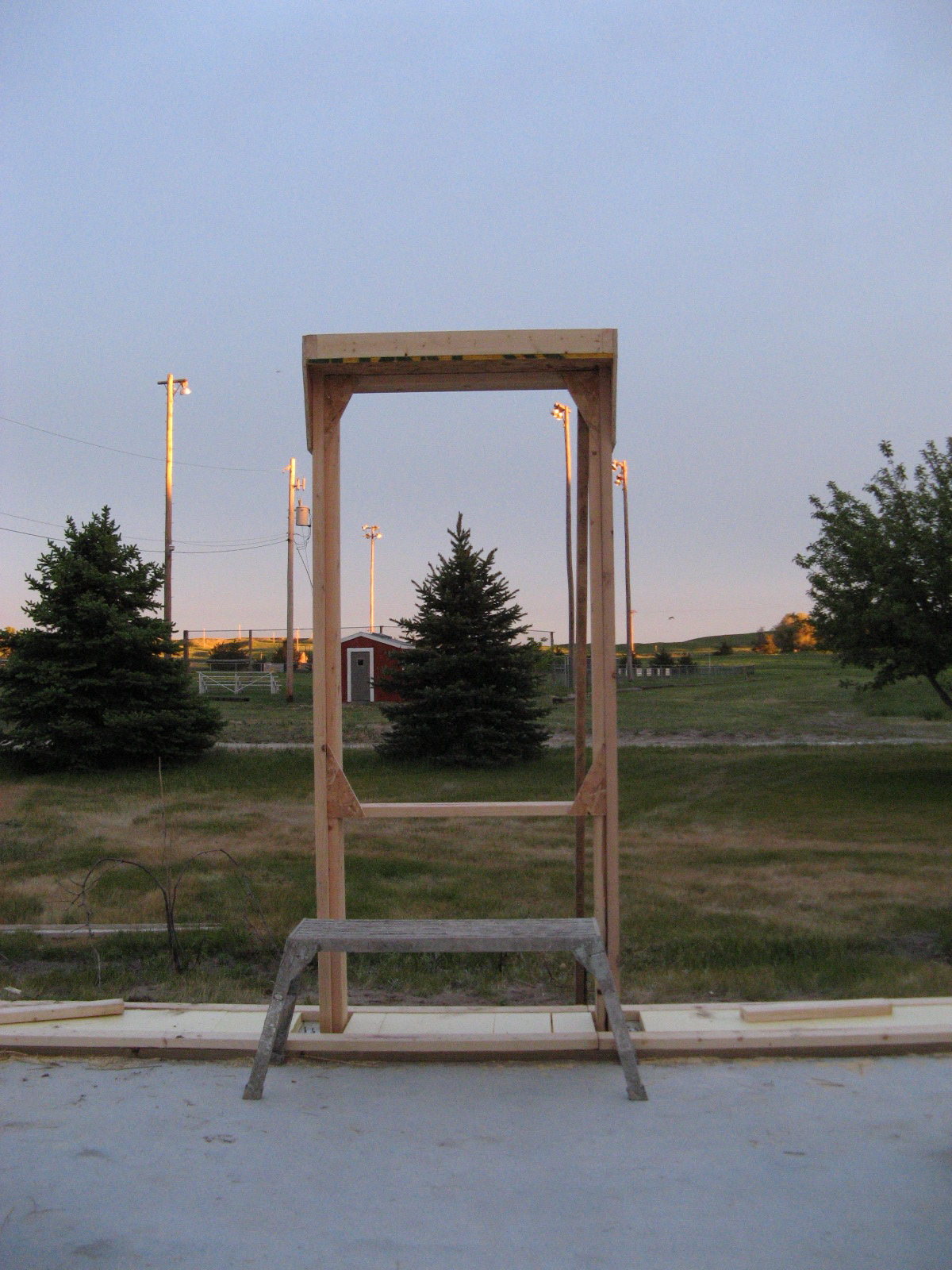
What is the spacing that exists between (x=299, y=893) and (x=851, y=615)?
7.87m

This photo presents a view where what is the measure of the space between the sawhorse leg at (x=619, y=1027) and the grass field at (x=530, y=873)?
5.26 ft

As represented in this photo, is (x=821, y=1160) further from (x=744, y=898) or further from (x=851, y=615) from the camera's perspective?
(x=851, y=615)

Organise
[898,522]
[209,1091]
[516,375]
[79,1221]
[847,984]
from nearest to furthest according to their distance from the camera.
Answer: [79,1221]
[209,1091]
[516,375]
[847,984]
[898,522]

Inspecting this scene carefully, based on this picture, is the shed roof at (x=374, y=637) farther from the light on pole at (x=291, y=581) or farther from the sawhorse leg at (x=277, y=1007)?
A: the sawhorse leg at (x=277, y=1007)

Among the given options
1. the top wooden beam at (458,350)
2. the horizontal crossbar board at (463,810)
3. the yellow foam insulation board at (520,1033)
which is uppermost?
the top wooden beam at (458,350)

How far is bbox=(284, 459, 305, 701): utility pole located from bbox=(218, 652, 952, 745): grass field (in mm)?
787

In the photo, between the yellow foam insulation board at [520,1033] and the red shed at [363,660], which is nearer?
the yellow foam insulation board at [520,1033]

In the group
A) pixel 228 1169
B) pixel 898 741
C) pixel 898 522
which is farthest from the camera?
pixel 898 741

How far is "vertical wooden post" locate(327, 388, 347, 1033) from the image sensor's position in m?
3.59

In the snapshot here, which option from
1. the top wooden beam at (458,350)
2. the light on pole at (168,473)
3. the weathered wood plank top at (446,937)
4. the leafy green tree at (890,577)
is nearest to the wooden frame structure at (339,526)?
the top wooden beam at (458,350)

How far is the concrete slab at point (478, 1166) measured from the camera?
2.15 meters

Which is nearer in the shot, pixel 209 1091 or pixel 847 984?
pixel 209 1091

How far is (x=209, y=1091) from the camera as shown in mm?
3012

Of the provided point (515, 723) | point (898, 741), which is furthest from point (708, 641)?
point (515, 723)
